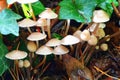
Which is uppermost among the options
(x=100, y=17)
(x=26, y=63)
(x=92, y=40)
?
(x=100, y=17)

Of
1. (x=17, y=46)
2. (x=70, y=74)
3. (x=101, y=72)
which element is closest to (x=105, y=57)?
(x=101, y=72)

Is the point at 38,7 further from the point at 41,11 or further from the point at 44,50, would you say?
the point at 44,50

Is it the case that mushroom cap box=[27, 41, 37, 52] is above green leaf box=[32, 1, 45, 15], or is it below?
below

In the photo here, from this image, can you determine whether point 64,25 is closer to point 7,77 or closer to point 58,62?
point 58,62

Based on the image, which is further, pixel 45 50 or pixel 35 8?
pixel 35 8

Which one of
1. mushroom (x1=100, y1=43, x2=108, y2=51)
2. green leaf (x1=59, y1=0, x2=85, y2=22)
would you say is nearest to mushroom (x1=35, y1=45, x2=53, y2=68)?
green leaf (x1=59, y1=0, x2=85, y2=22)

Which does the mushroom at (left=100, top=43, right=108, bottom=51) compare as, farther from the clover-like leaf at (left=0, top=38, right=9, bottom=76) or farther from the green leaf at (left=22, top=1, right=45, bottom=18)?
the clover-like leaf at (left=0, top=38, right=9, bottom=76)

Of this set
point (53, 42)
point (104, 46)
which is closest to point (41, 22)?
point (53, 42)

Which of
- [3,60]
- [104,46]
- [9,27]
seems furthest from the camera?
[104,46]
